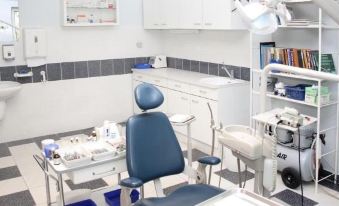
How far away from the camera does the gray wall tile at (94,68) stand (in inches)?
219

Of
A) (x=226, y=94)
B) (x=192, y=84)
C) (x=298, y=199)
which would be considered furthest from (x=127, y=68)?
(x=298, y=199)

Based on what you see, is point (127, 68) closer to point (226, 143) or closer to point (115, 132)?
point (115, 132)

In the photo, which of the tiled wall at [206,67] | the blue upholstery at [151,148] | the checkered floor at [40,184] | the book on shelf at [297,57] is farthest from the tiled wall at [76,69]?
the blue upholstery at [151,148]

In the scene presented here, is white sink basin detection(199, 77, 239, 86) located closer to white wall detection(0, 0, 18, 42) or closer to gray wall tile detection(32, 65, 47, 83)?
gray wall tile detection(32, 65, 47, 83)

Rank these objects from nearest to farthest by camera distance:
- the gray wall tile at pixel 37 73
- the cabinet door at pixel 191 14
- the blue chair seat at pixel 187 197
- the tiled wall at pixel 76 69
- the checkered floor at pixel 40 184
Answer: the blue chair seat at pixel 187 197
the checkered floor at pixel 40 184
the cabinet door at pixel 191 14
the tiled wall at pixel 76 69
the gray wall tile at pixel 37 73

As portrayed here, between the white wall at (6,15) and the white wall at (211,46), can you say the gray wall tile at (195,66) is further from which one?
the white wall at (6,15)

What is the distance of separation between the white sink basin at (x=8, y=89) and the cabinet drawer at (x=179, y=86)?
6.37ft

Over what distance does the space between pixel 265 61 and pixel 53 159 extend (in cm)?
244

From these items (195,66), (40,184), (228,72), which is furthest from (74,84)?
(228,72)

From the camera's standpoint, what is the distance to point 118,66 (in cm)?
581

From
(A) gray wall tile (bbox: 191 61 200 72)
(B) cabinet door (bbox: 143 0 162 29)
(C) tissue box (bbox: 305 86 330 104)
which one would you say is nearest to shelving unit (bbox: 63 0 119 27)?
(B) cabinet door (bbox: 143 0 162 29)

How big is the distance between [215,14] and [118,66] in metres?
2.02

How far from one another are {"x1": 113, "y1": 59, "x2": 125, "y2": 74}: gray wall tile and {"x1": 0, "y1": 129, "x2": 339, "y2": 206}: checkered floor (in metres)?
1.77

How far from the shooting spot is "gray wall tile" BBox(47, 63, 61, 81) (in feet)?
17.3
